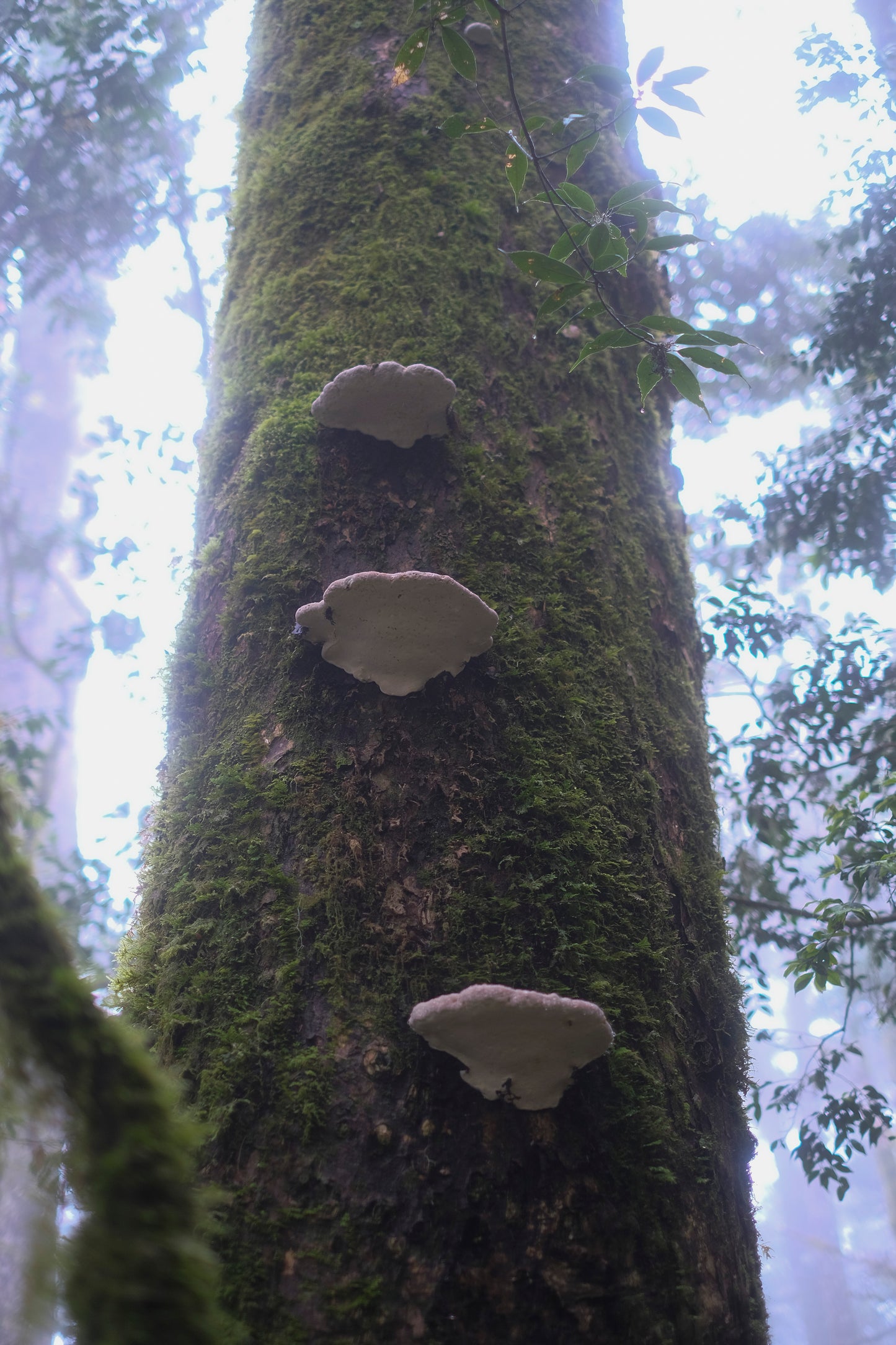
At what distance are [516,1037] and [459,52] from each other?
1900 mm

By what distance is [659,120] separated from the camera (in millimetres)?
1685

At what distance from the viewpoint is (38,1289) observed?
27.9 inches

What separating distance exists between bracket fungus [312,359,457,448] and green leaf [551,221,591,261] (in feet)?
1.08

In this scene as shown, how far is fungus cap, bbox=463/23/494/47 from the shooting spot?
2443mm

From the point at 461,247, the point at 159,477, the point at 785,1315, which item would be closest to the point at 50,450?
the point at 159,477

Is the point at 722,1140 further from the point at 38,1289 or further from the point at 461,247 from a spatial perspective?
the point at 461,247

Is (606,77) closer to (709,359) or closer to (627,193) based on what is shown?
(627,193)

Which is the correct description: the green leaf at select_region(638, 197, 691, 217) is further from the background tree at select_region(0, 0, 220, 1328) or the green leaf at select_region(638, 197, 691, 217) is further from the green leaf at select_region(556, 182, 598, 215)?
the background tree at select_region(0, 0, 220, 1328)

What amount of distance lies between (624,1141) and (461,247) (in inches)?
79.8

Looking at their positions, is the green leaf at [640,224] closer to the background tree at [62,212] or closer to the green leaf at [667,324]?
the green leaf at [667,324]

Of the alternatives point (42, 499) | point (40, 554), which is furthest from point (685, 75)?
point (42, 499)

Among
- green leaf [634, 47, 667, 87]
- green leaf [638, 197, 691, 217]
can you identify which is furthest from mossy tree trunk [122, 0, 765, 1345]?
green leaf [634, 47, 667, 87]

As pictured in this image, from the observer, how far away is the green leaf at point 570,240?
1606 millimetres

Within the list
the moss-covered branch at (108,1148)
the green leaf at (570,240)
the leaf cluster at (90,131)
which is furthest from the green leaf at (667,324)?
the leaf cluster at (90,131)
